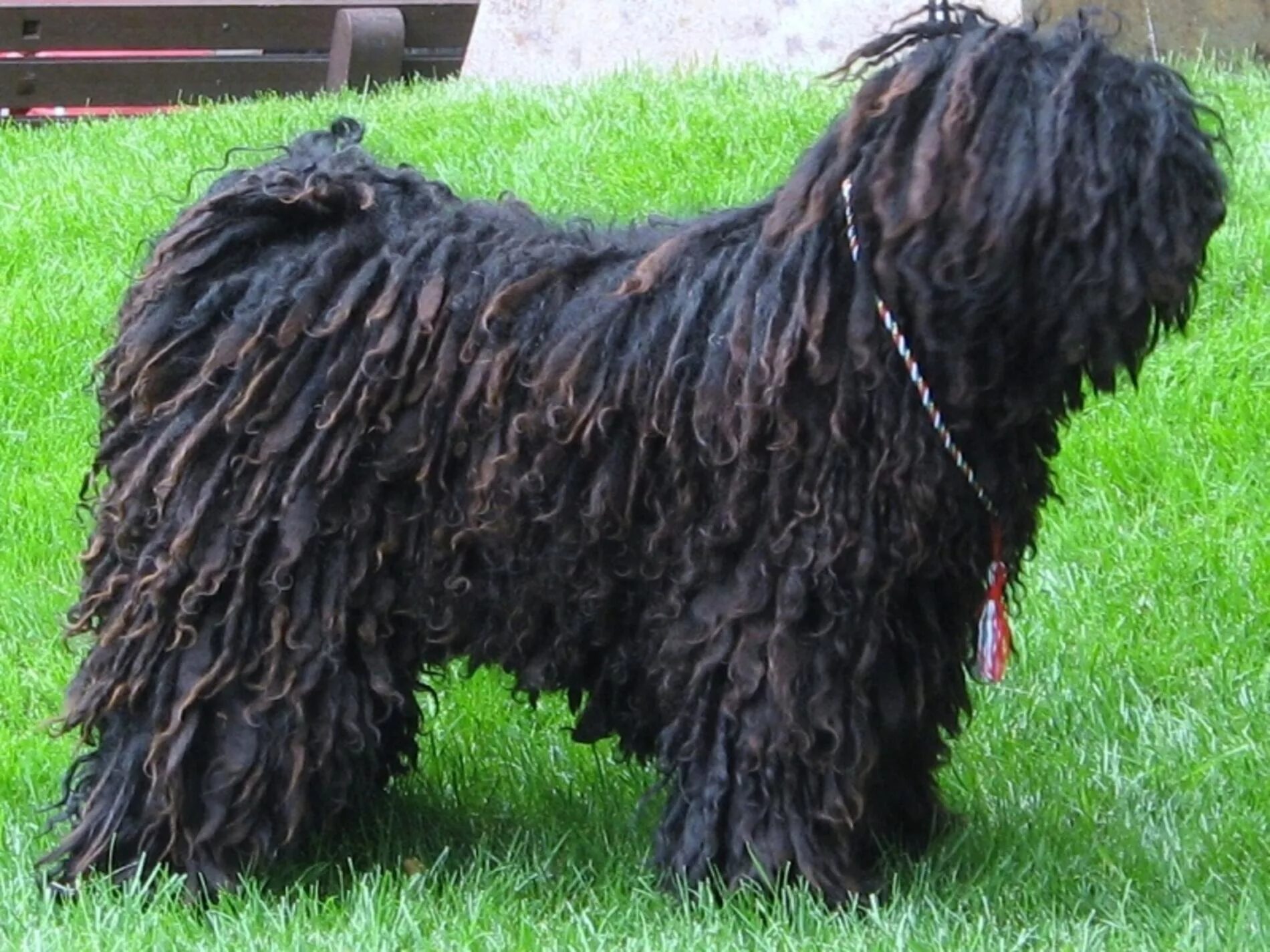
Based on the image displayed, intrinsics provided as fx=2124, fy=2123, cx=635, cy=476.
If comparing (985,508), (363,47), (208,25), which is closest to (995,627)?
(985,508)

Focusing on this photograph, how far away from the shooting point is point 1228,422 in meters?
6.95

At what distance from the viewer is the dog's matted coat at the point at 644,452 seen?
3.89 m

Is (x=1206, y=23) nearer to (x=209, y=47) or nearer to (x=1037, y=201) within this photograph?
(x=209, y=47)

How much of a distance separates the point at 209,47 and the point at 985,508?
978cm

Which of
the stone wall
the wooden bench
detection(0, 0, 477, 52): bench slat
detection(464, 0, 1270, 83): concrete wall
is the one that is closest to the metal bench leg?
the wooden bench

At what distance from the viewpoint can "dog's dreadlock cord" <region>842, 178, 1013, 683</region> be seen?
4.00 m

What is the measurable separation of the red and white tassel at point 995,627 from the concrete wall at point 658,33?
23.4 ft

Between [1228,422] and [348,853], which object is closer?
[348,853]

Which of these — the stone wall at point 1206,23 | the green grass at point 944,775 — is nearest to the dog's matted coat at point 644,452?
the green grass at point 944,775

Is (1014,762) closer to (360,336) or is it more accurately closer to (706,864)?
(706,864)

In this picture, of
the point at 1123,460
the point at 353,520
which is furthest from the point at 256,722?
the point at 1123,460

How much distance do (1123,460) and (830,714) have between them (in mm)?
3018

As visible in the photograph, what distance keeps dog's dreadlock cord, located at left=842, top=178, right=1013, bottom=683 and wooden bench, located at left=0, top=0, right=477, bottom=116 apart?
906 cm

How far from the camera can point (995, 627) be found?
168 inches
